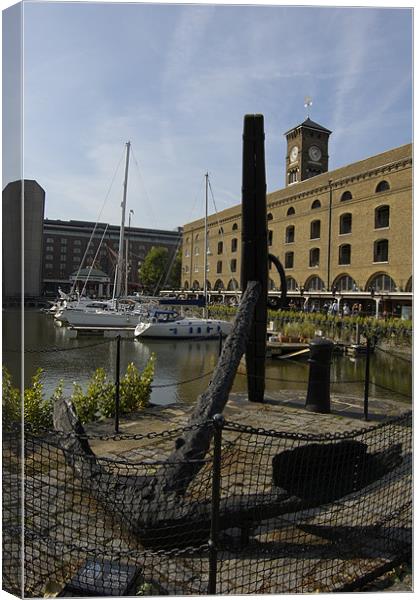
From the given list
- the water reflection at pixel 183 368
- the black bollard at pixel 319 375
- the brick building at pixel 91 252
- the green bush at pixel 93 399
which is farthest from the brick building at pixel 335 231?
the green bush at pixel 93 399

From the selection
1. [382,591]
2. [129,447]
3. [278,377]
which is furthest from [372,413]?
[278,377]

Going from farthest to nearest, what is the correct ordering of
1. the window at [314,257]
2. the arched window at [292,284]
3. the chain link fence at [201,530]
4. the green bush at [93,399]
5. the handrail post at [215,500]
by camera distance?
1. the arched window at [292,284]
2. the window at [314,257]
3. the green bush at [93,399]
4. the chain link fence at [201,530]
5. the handrail post at [215,500]

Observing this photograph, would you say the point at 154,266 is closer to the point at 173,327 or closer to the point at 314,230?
the point at 314,230

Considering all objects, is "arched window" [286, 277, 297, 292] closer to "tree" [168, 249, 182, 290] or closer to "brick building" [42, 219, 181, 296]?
"brick building" [42, 219, 181, 296]

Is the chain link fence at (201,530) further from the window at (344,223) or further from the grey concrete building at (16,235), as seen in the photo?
the window at (344,223)

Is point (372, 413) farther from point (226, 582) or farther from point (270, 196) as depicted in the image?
point (270, 196)

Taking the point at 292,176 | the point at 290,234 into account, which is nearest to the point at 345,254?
the point at 290,234

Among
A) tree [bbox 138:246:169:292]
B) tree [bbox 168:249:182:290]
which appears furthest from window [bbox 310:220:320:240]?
tree [bbox 168:249:182:290]

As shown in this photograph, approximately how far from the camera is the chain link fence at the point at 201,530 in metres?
2.70

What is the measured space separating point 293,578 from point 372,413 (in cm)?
536

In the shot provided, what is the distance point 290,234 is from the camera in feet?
128

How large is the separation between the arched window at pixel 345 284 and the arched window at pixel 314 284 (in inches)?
61.9

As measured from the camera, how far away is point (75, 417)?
13.8ft

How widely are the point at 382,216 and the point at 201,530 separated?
99.0 ft
